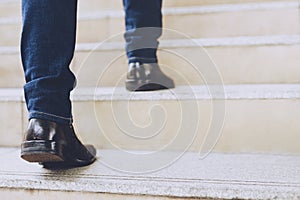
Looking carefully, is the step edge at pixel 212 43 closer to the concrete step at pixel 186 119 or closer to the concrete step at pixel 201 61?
the concrete step at pixel 201 61

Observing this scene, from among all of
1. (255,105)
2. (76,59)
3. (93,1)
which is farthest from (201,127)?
(93,1)

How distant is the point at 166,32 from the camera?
150 centimetres

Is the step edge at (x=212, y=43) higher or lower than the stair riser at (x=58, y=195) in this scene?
higher

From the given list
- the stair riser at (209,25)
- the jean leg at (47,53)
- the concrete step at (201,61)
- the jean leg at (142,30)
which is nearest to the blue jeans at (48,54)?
the jean leg at (47,53)

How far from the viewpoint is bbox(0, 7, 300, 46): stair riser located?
1.42 metres

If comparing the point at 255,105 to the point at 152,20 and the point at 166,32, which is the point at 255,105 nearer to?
the point at 152,20

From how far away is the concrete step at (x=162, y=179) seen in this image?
73 centimetres

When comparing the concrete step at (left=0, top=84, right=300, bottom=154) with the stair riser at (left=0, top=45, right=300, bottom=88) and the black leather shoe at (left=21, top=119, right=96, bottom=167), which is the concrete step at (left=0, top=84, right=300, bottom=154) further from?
the black leather shoe at (left=21, top=119, right=96, bottom=167)

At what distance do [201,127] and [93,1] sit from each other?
938mm

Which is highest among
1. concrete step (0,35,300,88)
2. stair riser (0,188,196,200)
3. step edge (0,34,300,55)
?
step edge (0,34,300,55)

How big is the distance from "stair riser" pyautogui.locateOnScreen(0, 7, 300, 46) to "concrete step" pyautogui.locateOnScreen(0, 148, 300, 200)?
2.04 ft

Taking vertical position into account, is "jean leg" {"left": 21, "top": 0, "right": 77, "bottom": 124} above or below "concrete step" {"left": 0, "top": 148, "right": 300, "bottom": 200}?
above

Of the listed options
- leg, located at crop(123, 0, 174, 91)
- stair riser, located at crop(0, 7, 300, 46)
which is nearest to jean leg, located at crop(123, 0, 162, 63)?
leg, located at crop(123, 0, 174, 91)

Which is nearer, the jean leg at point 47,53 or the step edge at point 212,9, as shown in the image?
the jean leg at point 47,53
